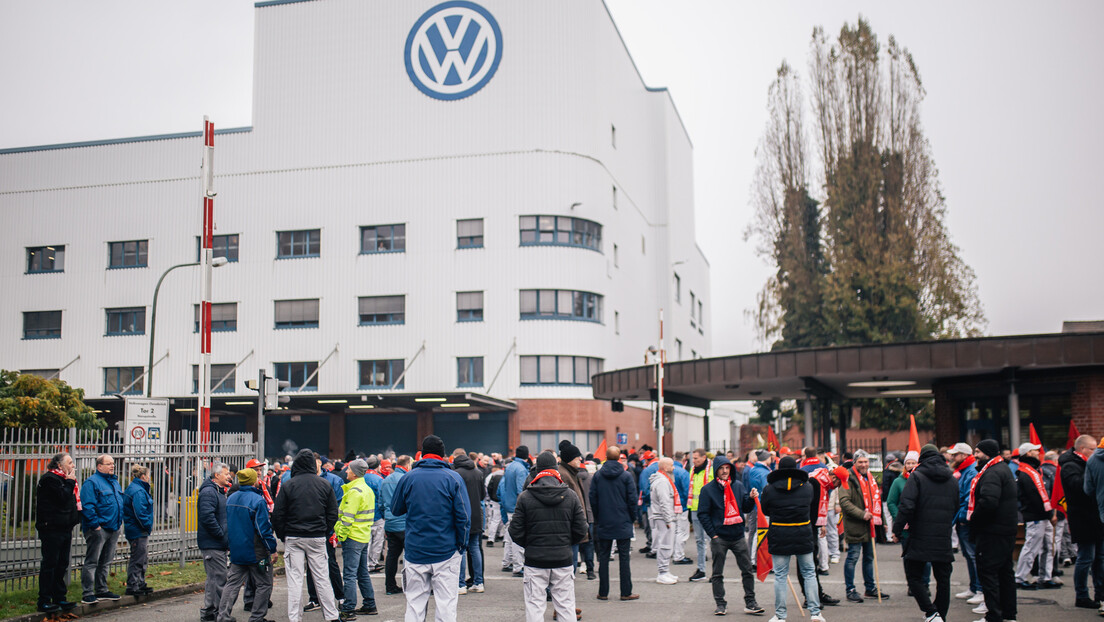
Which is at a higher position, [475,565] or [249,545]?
[249,545]

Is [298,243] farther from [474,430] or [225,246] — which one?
[474,430]

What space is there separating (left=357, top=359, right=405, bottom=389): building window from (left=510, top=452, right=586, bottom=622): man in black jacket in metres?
35.1

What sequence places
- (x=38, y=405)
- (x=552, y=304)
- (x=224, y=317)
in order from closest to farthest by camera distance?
(x=38, y=405) → (x=552, y=304) → (x=224, y=317)

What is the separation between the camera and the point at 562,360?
43.5 metres

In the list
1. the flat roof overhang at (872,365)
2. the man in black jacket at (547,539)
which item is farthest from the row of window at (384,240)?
the man in black jacket at (547,539)

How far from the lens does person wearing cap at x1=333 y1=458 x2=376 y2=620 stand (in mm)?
11547

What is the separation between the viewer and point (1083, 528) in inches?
450

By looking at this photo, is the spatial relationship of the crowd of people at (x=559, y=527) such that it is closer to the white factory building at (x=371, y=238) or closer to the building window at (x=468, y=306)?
the white factory building at (x=371, y=238)

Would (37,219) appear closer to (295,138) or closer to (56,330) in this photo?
(56,330)

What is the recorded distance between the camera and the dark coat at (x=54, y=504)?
451 inches

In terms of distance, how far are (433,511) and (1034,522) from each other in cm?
799

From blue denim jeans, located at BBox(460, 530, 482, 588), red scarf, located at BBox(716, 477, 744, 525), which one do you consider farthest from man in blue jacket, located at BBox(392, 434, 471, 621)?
blue denim jeans, located at BBox(460, 530, 482, 588)

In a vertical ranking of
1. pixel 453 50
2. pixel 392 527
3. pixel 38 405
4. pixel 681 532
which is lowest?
pixel 681 532

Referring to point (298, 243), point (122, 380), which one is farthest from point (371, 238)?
point (122, 380)
